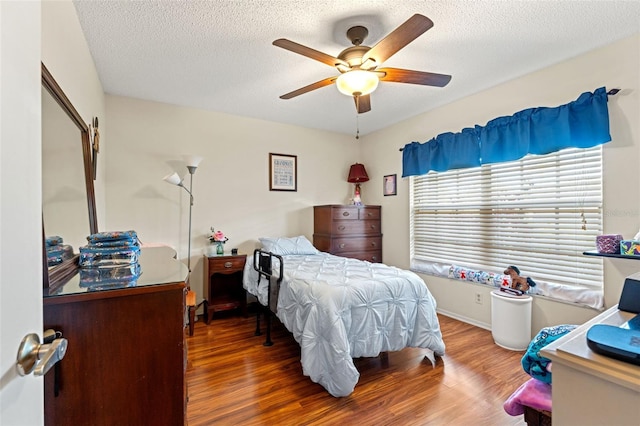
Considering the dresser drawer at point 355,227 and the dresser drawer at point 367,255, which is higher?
the dresser drawer at point 355,227

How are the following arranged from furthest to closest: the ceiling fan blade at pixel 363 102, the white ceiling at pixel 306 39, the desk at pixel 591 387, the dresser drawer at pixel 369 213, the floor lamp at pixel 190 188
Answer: the dresser drawer at pixel 369 213
the floor lamp at pixel 190 188
the ceiling fan blade at pixel 363 102
the white ceiling at pixel 306 39
the desk at pixel 591 387

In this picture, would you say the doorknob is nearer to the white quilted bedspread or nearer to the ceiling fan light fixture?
the white quilted bedspread

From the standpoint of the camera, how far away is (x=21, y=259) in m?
0.60

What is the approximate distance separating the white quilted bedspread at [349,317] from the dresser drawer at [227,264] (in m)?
1.05

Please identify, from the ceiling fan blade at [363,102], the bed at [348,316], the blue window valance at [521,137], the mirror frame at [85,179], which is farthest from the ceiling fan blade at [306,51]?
the blue window valance at [521,137]

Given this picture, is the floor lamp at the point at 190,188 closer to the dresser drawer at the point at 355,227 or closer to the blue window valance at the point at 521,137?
the dresser drawer at the point at 355,227

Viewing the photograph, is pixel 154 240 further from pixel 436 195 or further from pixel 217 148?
pixel 436 195

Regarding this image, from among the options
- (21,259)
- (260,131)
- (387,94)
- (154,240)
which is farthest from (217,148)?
(21,259)

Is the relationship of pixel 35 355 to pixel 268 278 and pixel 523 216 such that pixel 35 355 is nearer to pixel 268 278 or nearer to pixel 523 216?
pixel 268 278

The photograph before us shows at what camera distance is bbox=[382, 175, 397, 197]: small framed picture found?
421 centimetres

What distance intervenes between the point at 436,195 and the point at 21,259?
3748 millimetres

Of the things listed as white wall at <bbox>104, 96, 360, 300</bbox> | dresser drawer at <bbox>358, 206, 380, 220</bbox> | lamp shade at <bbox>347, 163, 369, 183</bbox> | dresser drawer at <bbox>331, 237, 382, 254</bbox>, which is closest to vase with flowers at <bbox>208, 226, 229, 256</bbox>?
white wall at <bbox>104, 96, 360, 300</bbox>

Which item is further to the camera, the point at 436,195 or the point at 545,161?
the point at 436,195

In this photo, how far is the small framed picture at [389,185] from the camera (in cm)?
421
